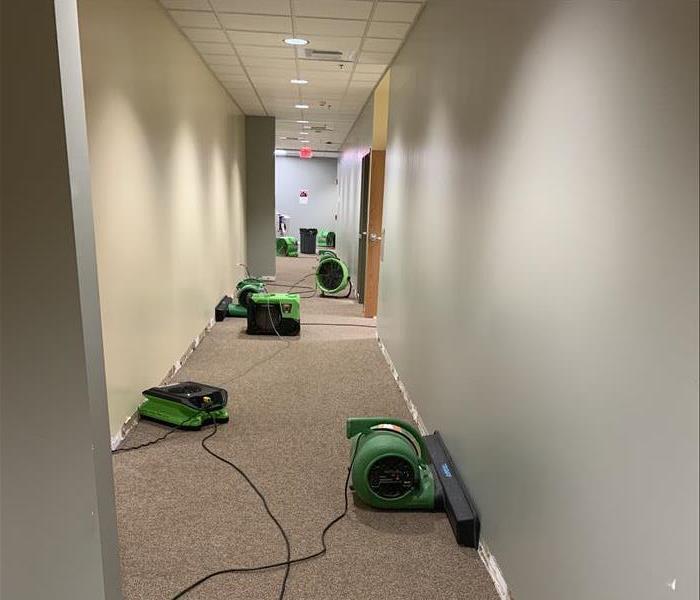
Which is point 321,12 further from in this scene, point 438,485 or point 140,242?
point 438,485

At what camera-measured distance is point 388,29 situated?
3.92 metres

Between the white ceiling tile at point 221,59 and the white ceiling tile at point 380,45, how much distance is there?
1.30m

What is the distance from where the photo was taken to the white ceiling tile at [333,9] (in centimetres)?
341

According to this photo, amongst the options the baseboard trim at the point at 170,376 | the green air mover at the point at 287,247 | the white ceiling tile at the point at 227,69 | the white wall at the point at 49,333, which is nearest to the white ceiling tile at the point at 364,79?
the white ceiling tile at the point at 227,69

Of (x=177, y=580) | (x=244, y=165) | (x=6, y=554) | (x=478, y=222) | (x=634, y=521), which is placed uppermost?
(x=244, y=165)

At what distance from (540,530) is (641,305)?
87cm

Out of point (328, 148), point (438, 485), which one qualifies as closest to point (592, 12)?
point (438, 485)

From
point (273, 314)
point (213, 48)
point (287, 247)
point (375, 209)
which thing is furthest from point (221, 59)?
point (287, 247)

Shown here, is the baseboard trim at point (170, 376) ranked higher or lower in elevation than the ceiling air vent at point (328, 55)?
lower

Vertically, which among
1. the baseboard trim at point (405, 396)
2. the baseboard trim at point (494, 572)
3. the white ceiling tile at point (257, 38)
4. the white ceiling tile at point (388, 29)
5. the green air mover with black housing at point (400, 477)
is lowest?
the baseboard trim at point (405, 396)

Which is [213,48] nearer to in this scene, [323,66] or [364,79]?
[323,66]

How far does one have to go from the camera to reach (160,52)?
367 cm

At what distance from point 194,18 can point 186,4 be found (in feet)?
0.88

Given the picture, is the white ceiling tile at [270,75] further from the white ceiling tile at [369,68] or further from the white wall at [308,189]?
the white wall at [308,189]
